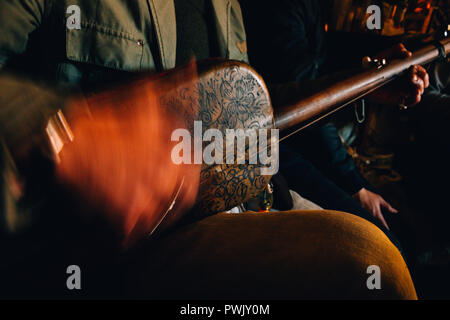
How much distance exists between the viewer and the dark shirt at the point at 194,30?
70cm

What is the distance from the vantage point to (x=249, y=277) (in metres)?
0.30

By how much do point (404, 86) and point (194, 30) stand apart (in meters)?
0.75

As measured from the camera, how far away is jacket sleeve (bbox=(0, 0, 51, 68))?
17.5 inches

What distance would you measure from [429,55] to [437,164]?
29.3 inches

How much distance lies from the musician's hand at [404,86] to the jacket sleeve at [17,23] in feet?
3.31

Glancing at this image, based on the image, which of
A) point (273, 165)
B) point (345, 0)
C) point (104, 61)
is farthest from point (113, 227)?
point (345, 0)

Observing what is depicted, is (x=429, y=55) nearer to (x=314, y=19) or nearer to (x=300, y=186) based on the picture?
(x=314, y=19)

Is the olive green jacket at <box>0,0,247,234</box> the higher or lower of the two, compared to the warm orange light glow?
higher

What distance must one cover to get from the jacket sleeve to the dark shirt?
0.33m

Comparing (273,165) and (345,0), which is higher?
(345,0)

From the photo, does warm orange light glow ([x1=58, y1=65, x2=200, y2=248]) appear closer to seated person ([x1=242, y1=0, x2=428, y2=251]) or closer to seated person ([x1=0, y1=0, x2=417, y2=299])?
seated person ([x1=0, y1=0, x2=417, y2=299])

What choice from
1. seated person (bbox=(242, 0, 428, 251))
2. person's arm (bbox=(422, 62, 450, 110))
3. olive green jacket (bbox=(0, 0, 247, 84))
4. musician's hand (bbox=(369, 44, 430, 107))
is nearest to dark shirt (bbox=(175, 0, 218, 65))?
olive green jacket (bbox=(0, 0, 247, 84))

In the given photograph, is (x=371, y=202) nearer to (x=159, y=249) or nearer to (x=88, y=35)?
(x=159, y=249)

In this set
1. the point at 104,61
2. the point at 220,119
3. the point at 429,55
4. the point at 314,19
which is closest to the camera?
the point at 220,119
